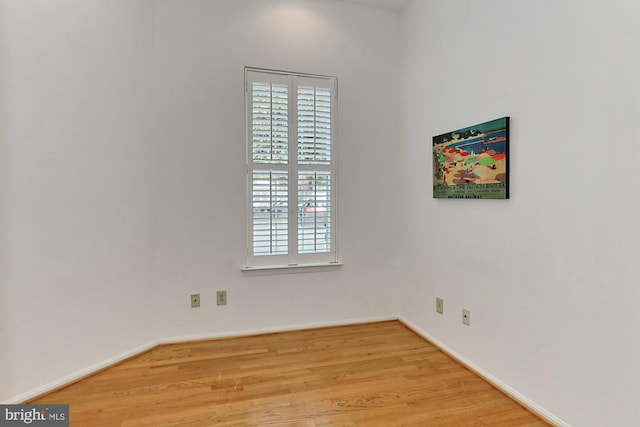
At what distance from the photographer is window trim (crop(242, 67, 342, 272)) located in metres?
2.86

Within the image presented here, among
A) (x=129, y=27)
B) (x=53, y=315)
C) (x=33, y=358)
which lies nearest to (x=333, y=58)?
(x=129, y=27)

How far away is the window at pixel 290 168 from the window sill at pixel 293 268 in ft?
0.10

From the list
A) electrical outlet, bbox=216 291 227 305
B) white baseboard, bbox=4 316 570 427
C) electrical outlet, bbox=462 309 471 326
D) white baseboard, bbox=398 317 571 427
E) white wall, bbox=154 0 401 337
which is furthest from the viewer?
electrical outlet, bbox=216 291 227 305

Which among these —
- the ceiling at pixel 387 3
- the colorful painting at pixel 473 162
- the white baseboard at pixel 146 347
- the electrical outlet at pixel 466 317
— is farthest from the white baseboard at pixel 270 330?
→ the ceiling at pixel 387 3

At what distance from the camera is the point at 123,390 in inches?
80.3

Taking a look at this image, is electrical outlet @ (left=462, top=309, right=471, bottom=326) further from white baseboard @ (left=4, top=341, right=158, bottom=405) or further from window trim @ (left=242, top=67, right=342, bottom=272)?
white baseboard @ (left=4, top=341, right=158, bottom=405)

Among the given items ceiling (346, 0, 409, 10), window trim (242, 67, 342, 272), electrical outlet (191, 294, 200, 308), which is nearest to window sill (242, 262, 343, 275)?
window trim (242, 67, 342, 272)

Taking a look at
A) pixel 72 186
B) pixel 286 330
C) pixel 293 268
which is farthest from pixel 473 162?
pixel 72 186

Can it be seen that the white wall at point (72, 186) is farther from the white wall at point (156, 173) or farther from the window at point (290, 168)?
the window at point (290, 168)

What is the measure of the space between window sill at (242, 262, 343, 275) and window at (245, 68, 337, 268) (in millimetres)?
30

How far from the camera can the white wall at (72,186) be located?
6.11ft

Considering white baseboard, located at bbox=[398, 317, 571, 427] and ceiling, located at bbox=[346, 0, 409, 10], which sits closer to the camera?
Answer: white baseboard, located at bbox=[398, 317, 571, 427]

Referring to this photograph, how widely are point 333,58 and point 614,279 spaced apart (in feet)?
8.51

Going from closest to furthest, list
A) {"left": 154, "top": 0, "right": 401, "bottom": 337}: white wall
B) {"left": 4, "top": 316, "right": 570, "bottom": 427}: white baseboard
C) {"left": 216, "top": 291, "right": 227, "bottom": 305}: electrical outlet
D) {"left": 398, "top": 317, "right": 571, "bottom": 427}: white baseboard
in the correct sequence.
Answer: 1. {"left": 398, "top": 317, "right": 571, "bottom": 427}: white baseboard
2. {"left": 4, "top": 316, "right": 570, "bottom": 427}: white baseboard
3. {"left": 154, "top": 0, "right": 401, "bottom": 337}: white wall
4. {"left": 216, "top": 291, "right": 227, "bottom": 305}: electrical outlet
